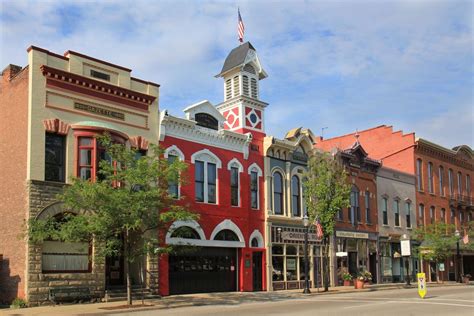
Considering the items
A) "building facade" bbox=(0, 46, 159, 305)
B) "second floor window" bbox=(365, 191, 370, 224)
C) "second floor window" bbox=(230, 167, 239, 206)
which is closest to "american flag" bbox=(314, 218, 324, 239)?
"second floor window" bbox=(230, 167, 239, 206)

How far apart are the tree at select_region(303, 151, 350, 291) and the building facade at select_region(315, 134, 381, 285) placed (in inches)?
230

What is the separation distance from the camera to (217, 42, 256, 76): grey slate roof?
34.7 meters

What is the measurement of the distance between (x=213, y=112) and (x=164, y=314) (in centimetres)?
1540

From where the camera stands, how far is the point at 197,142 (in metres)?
30.5

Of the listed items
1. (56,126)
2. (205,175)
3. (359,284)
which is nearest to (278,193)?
(205,175)

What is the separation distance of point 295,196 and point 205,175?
8208 millimetres

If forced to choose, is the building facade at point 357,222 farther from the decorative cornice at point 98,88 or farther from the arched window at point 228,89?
the decorative cornice at point 98,88

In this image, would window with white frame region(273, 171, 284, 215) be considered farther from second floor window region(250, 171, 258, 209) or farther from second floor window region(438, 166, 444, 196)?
second floor window region(438, 166, 444, 196)

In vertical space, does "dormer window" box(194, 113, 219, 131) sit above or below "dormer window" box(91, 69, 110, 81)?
below

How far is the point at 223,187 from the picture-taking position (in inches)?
1242

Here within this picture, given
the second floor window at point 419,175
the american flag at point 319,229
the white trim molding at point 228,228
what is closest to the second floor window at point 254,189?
the white trim molding at point 228,228

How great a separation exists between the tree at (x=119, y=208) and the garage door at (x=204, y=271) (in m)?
6.26

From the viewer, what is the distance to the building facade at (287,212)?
34344mm

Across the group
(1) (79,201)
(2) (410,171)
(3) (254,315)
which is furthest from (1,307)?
(2) (410,171)
